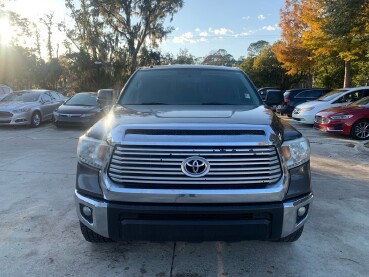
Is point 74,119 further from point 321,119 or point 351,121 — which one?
point 351,121

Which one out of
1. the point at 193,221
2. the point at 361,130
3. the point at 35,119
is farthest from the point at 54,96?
the point at 193,221

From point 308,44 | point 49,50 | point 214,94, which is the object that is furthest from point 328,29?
point 49,50

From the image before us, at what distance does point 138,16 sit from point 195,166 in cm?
3370

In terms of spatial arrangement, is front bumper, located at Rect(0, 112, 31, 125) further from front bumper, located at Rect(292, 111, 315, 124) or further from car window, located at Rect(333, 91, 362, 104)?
car window, located at Rect(333, 91, 362, 104)

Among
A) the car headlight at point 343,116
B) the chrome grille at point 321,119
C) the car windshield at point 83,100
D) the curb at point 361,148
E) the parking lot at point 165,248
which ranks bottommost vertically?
the curb at point 361,148

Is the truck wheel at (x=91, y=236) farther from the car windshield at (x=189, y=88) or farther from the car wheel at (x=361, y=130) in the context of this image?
the car wheel at (x=361, y=130)

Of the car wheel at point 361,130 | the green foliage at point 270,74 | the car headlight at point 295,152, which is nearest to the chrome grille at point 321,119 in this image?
the car wheel at point 361,130

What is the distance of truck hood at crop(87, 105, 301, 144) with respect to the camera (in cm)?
288

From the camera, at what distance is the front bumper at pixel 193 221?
273 cm

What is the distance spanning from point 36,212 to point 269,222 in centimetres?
306

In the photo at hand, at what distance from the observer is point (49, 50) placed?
2058 inches

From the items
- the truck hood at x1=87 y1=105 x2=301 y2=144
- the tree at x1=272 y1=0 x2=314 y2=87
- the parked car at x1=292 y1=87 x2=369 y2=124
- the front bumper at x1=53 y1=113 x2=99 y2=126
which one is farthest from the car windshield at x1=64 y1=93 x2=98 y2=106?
the tree at x1=272 y1=0 x2=314 y2=87

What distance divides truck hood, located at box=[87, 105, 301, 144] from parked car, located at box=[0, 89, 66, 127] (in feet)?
34.9

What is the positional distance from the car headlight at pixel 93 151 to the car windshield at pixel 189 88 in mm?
1169
